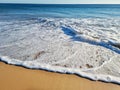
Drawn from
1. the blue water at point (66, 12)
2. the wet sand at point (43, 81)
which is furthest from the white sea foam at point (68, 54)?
the blue water at point (66, 12)

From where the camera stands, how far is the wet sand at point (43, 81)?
3435 millimetres

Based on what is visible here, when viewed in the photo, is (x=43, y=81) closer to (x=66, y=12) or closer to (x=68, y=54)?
(x=68, y=54)

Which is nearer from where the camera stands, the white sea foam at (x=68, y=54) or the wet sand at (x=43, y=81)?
the wet sand at (x=43, y=81)

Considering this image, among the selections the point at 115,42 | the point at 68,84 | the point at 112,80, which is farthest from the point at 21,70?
the point at 115,42

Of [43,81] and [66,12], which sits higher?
[43,81]

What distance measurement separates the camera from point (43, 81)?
3648 mm

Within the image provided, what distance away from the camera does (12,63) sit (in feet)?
14.9

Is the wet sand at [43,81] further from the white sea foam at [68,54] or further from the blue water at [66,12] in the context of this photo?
the blue water at [66,12]

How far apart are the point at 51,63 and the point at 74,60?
679mm

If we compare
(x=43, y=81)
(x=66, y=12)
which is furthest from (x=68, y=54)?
(x=66, y=12)

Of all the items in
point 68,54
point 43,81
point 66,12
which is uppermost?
point 43,81

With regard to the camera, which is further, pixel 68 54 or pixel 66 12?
pixel 66 12

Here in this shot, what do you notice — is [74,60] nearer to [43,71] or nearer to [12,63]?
[43,71]

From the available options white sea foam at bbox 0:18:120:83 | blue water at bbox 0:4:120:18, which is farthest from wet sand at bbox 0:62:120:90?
blue water at bbox 0:4:120:18
